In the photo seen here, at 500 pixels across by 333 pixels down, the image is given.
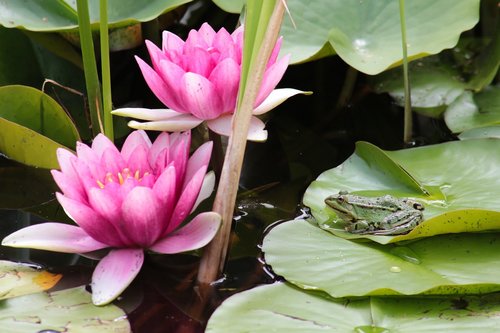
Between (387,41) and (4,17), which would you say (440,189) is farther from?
(4,17)

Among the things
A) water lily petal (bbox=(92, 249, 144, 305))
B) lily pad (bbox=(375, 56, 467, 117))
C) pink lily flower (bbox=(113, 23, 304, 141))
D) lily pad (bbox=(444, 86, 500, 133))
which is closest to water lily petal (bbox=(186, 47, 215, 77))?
pink lily flower (bbox=(113, 23, 304, 141))

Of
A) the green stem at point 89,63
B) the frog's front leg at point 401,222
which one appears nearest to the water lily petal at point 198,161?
the green stem at point 89,63

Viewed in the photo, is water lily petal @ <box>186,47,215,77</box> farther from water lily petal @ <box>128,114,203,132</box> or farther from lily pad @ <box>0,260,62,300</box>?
lily pad @ <box>0,260,62,300</box>

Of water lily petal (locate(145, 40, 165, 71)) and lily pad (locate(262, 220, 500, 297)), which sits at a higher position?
water lily petal (locate(145, 40, 165, 71))

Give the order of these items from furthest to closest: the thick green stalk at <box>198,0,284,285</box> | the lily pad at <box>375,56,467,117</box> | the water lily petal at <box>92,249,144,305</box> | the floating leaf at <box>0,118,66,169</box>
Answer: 1. the lily pad at <box>375,56,467,117</box>
2. the floating leaf at <box>0,118,66,169</box>
3. the water lily petal at <box>92,249,144,305</box>
4. the thick green stalk at <box>198,0,284,285</box>

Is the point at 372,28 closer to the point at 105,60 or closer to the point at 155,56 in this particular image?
the point at 155,56

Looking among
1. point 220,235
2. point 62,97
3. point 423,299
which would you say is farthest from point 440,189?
point 62,97

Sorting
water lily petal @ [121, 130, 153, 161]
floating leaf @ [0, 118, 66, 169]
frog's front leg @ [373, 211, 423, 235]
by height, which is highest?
water lily petal @ [121, 130, 153, 161]

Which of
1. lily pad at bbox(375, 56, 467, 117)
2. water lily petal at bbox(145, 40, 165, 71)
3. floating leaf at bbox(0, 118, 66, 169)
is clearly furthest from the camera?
lily pad at bbox(375, 56, 467, 117)
